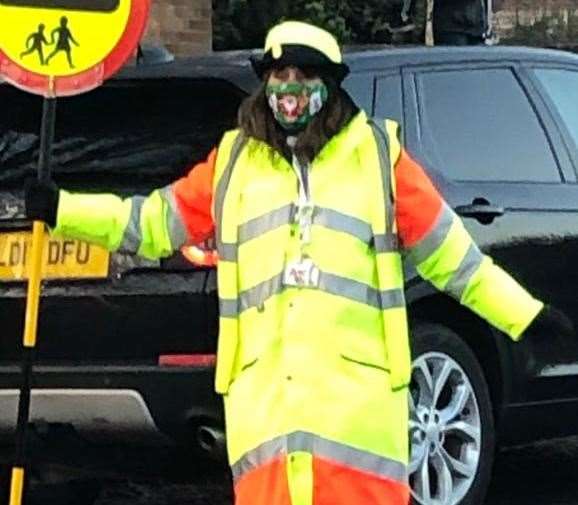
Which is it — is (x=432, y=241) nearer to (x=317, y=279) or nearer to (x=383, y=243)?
(x=383, y=243)

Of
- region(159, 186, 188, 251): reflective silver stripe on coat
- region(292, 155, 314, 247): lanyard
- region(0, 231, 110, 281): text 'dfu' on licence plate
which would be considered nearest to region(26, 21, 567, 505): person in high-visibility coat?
region(292, 155, 314, 247): lanyard

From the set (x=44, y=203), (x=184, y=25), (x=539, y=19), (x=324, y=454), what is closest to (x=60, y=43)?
(x=44, y=203)

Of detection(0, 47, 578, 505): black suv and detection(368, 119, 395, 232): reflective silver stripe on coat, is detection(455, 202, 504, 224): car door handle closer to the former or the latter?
detection(0, 47, 578, 505): black suv

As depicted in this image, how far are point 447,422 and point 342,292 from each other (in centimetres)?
224

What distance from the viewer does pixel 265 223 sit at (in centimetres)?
509

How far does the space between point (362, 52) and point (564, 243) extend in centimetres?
115

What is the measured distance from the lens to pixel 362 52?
24.0 feet

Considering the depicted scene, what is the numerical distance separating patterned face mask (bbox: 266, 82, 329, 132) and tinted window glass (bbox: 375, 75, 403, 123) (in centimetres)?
201

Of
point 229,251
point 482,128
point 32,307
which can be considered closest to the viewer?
point 229,251

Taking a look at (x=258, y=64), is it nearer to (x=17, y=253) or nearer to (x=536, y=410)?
(x=17, y=253)

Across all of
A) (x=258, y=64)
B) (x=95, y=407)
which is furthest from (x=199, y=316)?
(x=258, y=64)

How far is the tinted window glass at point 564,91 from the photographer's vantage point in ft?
26.5

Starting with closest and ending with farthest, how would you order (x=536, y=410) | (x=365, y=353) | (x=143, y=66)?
(x=365, y=353)
(x=143, y=66)
(x=536, y=410)

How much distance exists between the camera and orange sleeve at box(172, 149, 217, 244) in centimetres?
532
